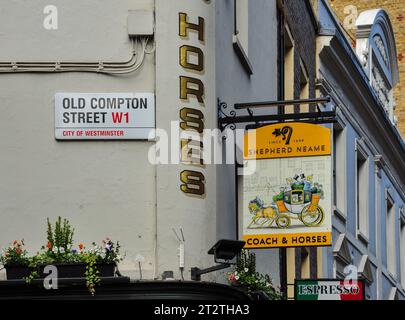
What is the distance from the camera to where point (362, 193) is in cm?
3347

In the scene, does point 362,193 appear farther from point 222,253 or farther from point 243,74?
point 222,253

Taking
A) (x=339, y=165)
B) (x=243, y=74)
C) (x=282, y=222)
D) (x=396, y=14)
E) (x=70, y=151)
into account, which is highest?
(x=396, y=14)

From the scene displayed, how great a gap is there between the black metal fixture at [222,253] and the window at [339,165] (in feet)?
45.8

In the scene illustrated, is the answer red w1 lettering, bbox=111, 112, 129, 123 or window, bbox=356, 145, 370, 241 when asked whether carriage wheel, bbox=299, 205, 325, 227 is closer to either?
red w1 lettering, bbox=111, 112, 129, 123

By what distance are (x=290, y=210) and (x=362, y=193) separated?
15.1 m

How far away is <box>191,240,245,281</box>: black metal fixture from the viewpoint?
1666cm

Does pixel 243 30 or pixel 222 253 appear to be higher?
pixel 243 30

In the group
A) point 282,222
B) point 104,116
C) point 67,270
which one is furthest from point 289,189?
point 67,270

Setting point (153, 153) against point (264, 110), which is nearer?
point (153, 153)

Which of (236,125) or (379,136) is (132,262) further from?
(379,136)

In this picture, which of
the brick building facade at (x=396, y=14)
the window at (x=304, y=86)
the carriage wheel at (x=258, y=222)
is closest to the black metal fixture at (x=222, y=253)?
the carriage wheel at (x=258, y=222)

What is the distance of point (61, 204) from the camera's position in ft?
56.9

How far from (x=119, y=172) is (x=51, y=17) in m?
2.12
